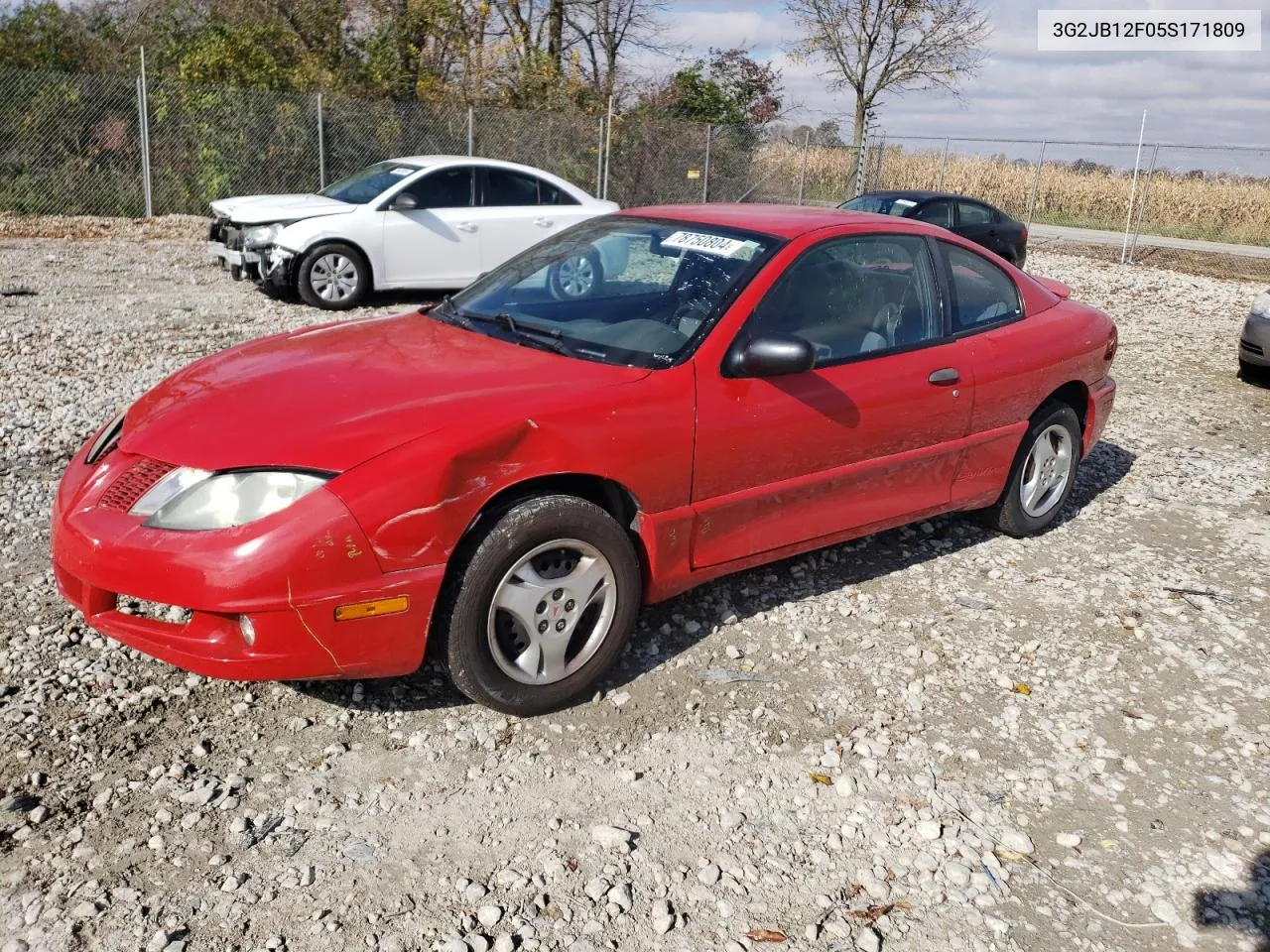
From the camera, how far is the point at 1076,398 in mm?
5562

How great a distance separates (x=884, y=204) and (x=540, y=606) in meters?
12.9

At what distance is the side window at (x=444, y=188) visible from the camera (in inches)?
442

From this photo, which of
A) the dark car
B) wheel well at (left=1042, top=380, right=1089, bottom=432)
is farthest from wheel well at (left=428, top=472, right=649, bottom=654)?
the dark car

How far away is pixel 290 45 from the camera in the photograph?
1956 centimetres

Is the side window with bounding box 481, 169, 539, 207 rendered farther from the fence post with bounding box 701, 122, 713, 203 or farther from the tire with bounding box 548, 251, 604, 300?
the fence post with bounding box 701, 122, 713, 203

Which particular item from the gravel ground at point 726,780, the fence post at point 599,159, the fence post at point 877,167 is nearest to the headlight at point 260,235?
the gravel ground at point 726,780

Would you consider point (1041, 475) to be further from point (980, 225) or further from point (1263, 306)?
point (980, 225)

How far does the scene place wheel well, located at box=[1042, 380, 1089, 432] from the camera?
5395 millimetres

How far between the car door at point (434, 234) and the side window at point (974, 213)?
759cm

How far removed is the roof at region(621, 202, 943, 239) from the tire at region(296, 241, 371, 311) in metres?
6.58

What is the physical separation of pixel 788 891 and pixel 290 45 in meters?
20.0

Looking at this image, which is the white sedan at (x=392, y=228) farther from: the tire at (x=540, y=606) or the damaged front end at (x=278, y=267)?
the tire at (x=540, y=606)

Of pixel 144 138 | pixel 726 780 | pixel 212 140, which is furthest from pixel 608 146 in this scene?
pixel 726 780

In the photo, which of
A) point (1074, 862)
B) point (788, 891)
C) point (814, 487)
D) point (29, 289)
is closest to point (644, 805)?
point (788, 891)
